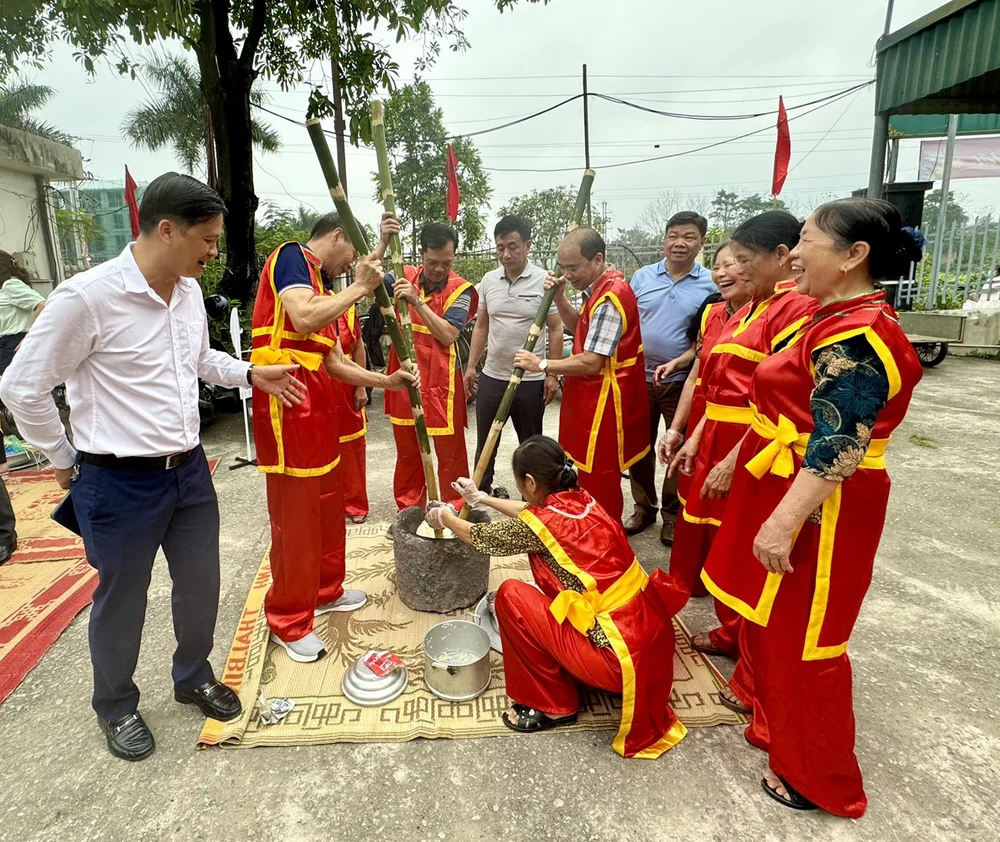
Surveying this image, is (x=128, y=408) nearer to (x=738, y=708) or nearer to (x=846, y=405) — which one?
(x=846, y=405)

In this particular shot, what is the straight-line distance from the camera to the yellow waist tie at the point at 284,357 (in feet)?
7.70

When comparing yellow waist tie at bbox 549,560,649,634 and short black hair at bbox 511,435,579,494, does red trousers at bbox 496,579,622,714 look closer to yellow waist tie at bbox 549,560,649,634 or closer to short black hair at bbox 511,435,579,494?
yellow waist tie at bbox 549,560,649,634

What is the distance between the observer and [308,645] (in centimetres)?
256

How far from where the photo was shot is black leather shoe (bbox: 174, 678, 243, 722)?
216cm

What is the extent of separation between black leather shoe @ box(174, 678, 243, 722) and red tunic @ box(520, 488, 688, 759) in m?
1.22

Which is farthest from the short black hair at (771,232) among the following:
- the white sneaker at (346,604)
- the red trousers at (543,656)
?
the white sneaker at (346,604)

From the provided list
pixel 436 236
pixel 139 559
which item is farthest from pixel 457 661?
pixel 436 236

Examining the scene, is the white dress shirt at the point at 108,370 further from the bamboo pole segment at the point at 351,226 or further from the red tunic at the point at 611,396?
the red tunic at the point at 611,396

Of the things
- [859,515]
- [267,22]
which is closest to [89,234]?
[267,22]

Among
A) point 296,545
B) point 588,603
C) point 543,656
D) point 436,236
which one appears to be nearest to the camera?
point 588,603

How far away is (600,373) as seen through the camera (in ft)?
10.2

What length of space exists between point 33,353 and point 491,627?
6.39ft

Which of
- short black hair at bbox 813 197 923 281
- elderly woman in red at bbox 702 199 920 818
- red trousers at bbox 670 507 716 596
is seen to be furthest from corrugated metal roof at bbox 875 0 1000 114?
elderly woman in red at bbox 702 199 920 818

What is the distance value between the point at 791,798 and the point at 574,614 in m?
0.83
